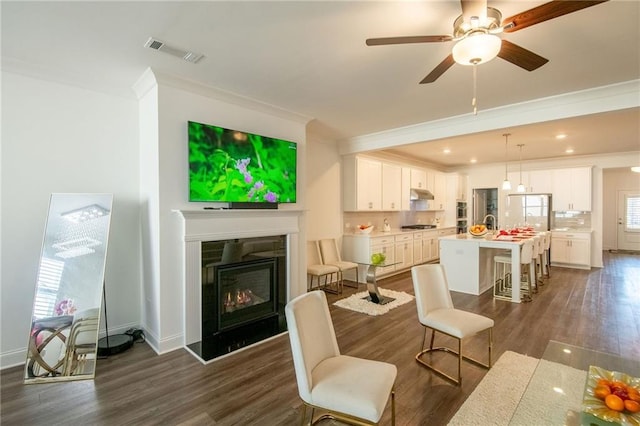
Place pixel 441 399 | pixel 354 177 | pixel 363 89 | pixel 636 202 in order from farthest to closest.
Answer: pixel 636 202 → pixel 354 177 → pixel 363 89 → pixel 441 399

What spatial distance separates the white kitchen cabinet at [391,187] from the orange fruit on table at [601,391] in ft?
16.6

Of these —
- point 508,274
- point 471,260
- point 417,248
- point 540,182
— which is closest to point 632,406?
point 471,260

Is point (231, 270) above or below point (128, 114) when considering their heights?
below

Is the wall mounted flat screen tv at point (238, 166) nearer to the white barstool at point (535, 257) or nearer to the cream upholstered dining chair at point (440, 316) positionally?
the cream upholstered dining chair at point (440, 316)

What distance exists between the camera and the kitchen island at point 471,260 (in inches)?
195

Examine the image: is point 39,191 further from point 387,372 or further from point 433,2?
point 433,2

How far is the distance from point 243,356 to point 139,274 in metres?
1.64

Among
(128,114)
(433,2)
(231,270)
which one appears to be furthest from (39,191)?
(433,2)

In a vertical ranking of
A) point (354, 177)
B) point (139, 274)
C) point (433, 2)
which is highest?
point (433, 2)

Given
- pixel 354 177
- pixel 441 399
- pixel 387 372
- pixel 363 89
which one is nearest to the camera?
pixel 387 372

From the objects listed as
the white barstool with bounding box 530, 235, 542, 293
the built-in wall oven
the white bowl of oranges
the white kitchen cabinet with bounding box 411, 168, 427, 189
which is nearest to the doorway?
the built-in wall oven

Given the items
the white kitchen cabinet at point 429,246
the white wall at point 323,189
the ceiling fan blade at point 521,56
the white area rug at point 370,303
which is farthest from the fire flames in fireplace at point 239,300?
the white kitchen cabinet at point 429,246

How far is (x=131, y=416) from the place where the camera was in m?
2.15

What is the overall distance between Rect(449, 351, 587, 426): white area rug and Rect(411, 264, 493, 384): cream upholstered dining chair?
20 cm
